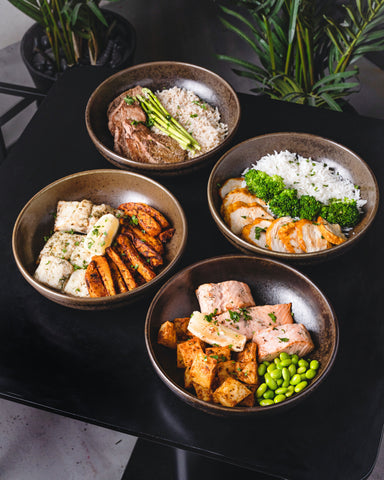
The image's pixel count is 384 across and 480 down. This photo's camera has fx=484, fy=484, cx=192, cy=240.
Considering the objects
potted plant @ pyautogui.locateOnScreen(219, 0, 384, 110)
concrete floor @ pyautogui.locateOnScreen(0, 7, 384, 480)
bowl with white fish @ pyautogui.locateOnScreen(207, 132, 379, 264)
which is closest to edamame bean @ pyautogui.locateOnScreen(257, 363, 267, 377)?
bowl with white fish @ pyautogui.locateOnScreen(207, 132, 379, 264)

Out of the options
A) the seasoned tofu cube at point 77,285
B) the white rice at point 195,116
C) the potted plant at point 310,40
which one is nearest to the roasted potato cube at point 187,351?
the seasoned tofu cube at point 77,285

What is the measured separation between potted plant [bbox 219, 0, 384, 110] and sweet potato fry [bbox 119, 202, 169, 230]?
51.1 inches

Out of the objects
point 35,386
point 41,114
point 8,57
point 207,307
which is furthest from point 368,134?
point 8,57

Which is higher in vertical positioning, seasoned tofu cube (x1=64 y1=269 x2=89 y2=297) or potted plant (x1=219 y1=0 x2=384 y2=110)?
potted plant (x1=219 y1=0 x2=384 y2=110)

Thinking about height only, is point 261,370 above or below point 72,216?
below

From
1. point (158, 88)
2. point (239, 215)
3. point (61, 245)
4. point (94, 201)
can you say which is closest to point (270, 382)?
point (239, 215)

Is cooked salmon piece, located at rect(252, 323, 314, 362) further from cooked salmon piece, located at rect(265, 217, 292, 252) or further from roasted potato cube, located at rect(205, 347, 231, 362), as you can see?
cooked salmon piece, located at rect(265, 217, 292, 252)

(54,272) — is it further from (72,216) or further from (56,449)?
(56,449)

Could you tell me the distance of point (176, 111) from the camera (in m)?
2.39

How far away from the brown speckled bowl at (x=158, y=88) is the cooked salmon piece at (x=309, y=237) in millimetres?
500

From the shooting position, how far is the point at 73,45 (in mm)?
3473

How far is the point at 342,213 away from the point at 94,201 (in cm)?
101

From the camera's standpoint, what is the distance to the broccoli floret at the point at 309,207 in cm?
194

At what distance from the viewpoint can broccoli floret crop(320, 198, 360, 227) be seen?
6.28ft
